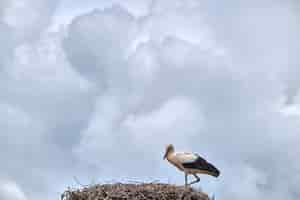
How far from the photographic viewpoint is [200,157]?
62.7 feet

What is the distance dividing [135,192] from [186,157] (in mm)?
3383

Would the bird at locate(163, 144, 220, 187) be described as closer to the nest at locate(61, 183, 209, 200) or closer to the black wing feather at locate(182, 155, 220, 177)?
the black wing feather at locate(182, 155, 220, 177)

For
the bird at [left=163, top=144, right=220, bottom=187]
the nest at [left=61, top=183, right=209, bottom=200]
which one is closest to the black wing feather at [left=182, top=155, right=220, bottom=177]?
the bird at [left=163, top=144, right=220, bottom=187]

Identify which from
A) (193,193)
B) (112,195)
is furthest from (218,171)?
(112,195)

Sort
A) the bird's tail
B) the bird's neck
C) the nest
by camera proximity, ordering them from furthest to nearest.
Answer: the bird's neck → the bird's tail → the nest

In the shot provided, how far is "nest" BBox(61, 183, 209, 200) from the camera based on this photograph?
635 inches

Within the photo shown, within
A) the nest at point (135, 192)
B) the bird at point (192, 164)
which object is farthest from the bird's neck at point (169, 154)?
the nest at point (135, 192)

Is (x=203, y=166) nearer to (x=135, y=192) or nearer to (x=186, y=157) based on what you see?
(x=186, y=157)

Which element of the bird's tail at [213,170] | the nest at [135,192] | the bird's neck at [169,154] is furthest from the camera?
the bird's neck at [169,154]

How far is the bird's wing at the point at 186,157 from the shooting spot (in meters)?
19.1

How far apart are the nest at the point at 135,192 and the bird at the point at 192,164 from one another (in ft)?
8.21

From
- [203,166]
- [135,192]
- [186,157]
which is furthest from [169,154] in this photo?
[135,192]

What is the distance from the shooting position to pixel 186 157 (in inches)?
756

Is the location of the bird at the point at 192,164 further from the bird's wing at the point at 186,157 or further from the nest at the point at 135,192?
the nest at the point at 135,192
